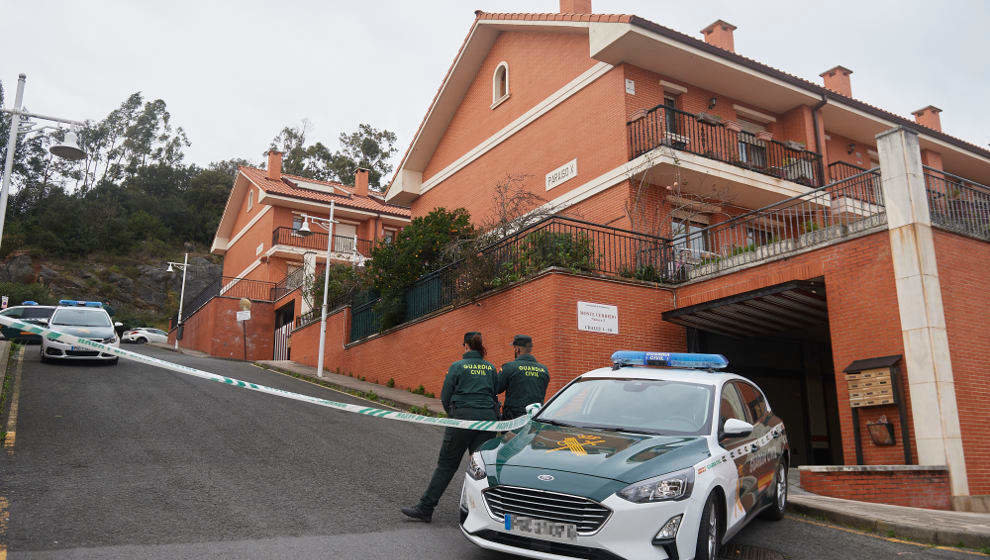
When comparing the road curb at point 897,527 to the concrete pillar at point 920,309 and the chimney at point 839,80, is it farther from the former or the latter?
the chimney at point 839,80

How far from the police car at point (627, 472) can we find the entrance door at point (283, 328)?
83.4ft

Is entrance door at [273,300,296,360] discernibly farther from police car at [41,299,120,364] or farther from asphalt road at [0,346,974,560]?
asphalt road at [0,346,974,560]

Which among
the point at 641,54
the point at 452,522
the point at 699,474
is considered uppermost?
the point at 641,54

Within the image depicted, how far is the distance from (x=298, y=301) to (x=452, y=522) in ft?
82.3

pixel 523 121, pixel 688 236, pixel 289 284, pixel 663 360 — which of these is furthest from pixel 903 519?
pixel 289 284

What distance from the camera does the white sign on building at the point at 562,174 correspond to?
18.0 meters

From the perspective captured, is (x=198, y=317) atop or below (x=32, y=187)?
below

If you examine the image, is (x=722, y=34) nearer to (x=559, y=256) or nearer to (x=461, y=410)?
(x=559, y=256)

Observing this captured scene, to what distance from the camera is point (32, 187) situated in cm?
5753

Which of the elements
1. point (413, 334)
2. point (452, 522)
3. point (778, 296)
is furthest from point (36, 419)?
point (778, 296)

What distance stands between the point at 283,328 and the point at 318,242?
631cm

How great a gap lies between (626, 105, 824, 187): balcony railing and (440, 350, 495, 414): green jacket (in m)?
10.5

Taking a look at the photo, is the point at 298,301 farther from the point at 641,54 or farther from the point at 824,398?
the point at 824,398

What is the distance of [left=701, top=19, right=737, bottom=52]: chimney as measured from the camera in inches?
831
